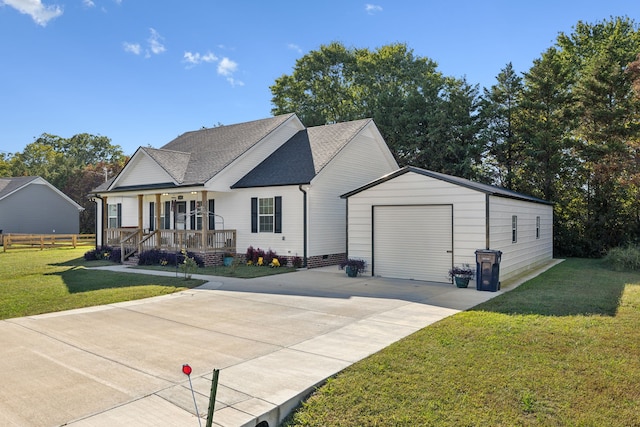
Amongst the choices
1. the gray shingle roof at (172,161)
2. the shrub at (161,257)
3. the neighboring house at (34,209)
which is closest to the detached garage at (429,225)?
the shrub at (161,257)

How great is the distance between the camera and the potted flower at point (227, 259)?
680 inches

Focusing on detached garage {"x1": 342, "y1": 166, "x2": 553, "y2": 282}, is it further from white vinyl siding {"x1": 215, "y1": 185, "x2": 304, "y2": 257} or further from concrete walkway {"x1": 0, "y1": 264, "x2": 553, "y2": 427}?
white vinyl siding {"x1": 215, "y1": 185, "x2": 304, "y2": 257}

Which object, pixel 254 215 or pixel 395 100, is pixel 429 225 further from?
pixel 395 100

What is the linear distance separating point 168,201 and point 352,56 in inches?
1001

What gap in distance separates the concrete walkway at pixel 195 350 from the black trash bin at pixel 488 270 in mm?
557

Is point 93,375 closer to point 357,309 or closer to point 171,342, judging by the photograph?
point 171,342

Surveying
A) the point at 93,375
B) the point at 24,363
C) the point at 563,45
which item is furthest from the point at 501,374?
the point at 563,45

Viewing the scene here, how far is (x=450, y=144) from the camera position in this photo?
85.6ft

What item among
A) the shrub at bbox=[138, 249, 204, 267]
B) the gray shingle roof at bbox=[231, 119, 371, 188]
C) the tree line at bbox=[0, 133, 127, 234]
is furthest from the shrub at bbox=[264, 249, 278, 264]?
the tree line at bbox=[0, 133, 127, 234]

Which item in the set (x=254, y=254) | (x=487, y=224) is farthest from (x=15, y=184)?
(x=487, y=224)

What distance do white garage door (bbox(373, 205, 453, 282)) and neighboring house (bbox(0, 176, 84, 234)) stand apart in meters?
33.9

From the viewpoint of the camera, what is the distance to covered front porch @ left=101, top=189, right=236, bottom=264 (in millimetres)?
17219

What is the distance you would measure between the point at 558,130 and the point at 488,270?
1562cm

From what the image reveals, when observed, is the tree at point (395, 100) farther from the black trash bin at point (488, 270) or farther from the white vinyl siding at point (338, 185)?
the black trash bin at point (488, 270)
